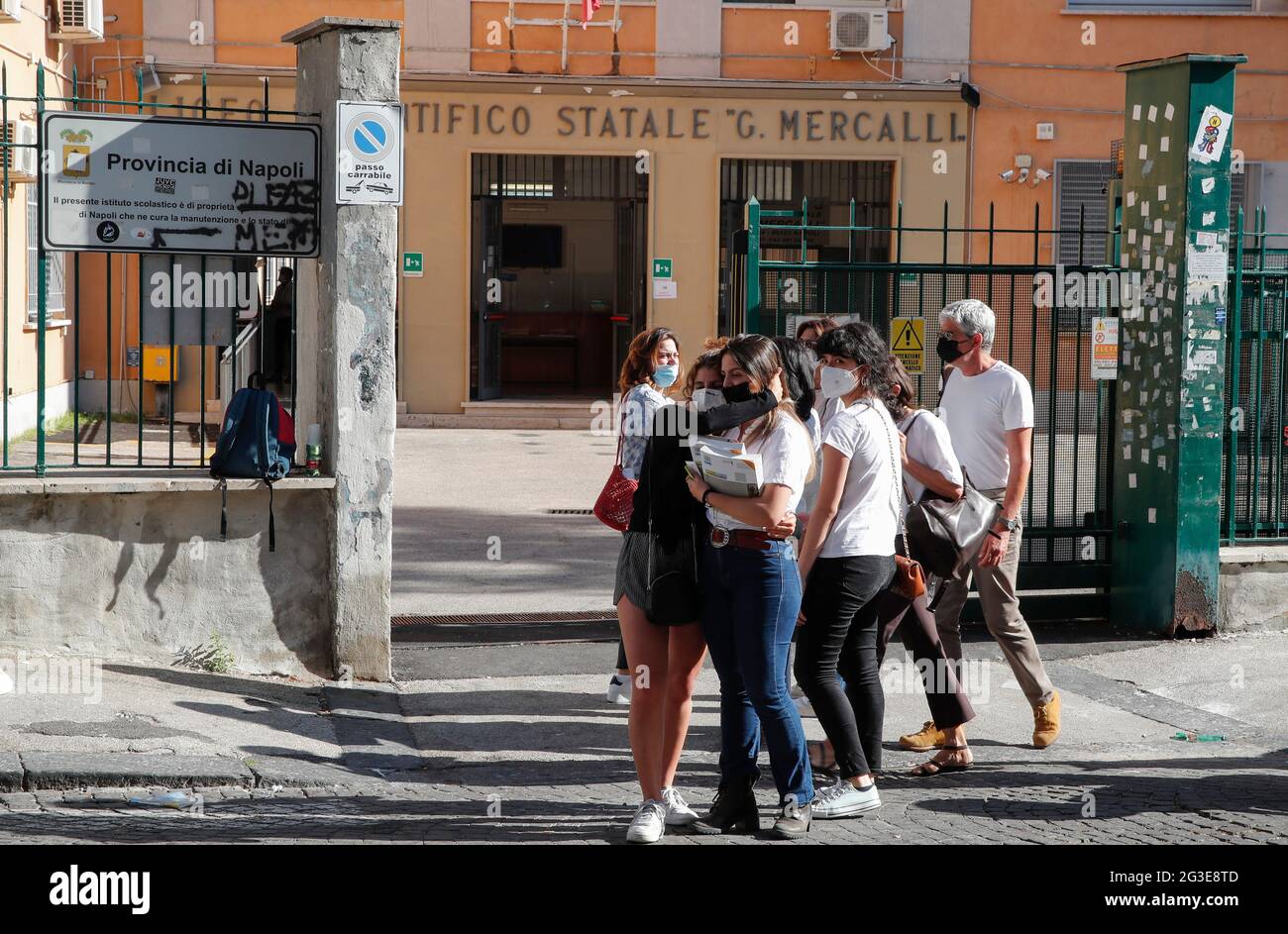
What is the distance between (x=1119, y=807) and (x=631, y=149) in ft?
48.8

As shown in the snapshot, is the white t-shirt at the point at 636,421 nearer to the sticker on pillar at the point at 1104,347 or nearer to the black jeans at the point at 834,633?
the black jeans at the point at 834,633

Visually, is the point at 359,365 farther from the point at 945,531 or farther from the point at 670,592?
the point at 945,531

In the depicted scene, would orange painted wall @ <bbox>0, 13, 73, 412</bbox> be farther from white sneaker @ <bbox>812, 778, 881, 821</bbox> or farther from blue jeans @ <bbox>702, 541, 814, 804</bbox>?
white sneaker @ <bbox>812, 778, 881, 821</bbox>

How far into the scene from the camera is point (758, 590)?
512cm

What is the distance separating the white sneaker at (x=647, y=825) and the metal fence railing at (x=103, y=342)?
116 inches

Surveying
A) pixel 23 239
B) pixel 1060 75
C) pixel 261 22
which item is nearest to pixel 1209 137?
pixel 23 239

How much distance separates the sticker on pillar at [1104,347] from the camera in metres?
8.71

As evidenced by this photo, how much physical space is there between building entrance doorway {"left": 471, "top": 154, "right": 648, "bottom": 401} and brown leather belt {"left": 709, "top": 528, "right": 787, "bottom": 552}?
49.3 feet

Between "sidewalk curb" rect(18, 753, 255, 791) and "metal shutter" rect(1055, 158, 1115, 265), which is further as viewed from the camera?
"metal shutter" rect(1055, 158, 1115, 265)

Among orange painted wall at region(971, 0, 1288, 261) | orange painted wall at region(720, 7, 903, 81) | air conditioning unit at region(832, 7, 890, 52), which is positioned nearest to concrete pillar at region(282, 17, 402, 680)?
orange painted wall at region(720, 7, 903, 81)

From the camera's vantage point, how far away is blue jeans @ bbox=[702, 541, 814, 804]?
5.12 m

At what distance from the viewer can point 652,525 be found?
518cm

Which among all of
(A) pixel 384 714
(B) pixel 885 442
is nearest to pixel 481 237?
(A) pixel 384 714

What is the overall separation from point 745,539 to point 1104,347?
4.36 metres
